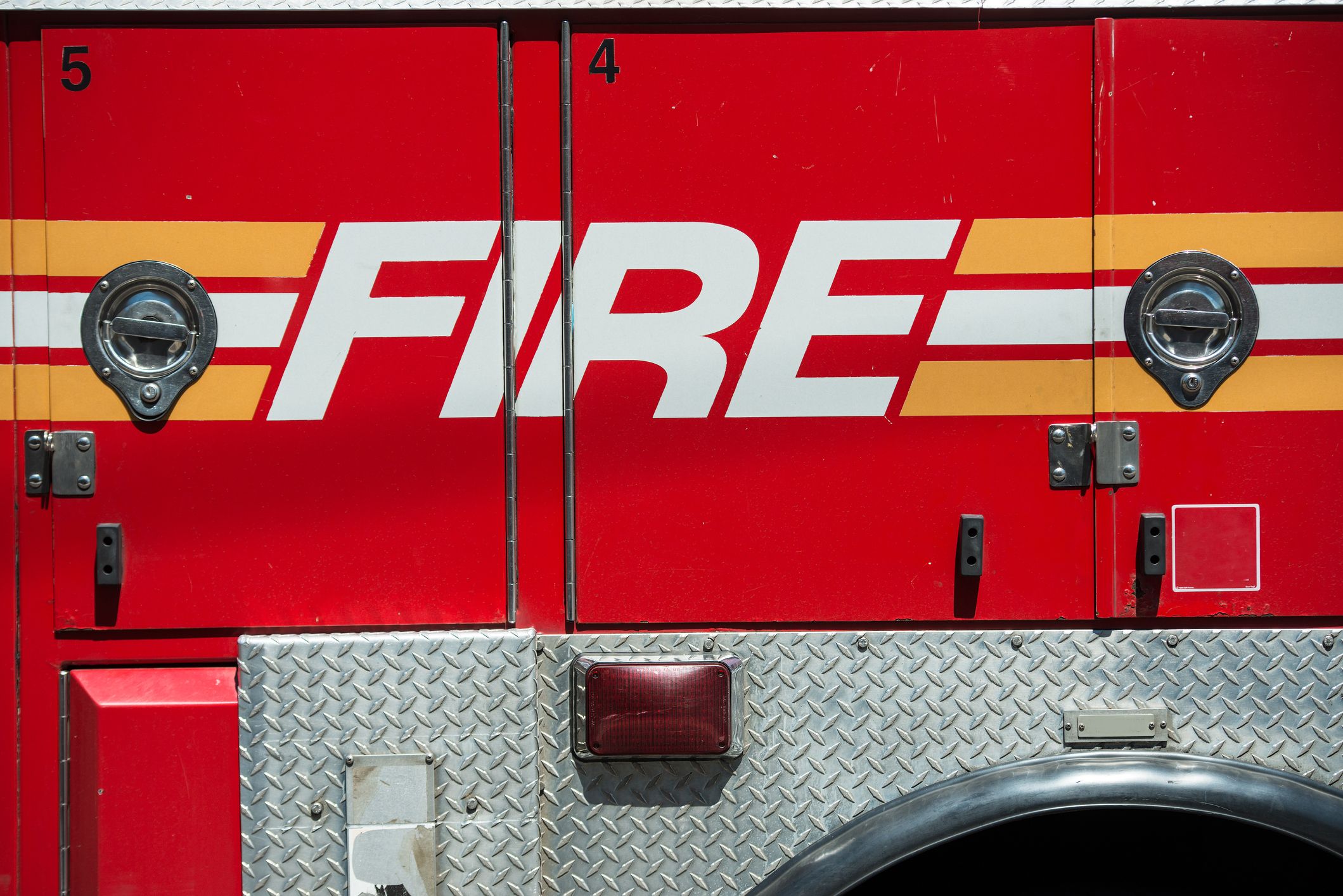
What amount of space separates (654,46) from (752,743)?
49.5 inches

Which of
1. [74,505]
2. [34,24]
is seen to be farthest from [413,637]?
[34,24]

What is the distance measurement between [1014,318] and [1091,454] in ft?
0.91

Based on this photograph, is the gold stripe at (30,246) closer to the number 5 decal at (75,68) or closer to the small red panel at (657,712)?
the number 5 decal at (75,68)

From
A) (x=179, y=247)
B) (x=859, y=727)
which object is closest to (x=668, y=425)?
(x=859, y=727)

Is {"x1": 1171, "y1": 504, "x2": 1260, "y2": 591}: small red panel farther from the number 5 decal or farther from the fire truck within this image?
the number 5 decal

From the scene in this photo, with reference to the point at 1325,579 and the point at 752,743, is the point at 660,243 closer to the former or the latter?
the point at 752,743

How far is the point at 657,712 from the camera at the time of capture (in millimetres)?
1616

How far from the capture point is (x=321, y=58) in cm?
164

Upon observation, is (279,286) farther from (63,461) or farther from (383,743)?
(383,743)

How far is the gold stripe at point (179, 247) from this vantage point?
5.33ft

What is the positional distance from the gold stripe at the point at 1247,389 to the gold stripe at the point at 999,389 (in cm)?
4

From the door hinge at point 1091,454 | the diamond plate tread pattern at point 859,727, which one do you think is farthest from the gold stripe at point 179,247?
the door hinge at point 1091,454

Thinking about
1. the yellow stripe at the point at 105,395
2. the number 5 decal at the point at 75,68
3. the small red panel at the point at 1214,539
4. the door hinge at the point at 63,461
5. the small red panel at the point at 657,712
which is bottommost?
the small red panel at the point at 657,712

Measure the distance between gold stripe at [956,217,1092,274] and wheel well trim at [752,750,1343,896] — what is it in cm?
87
